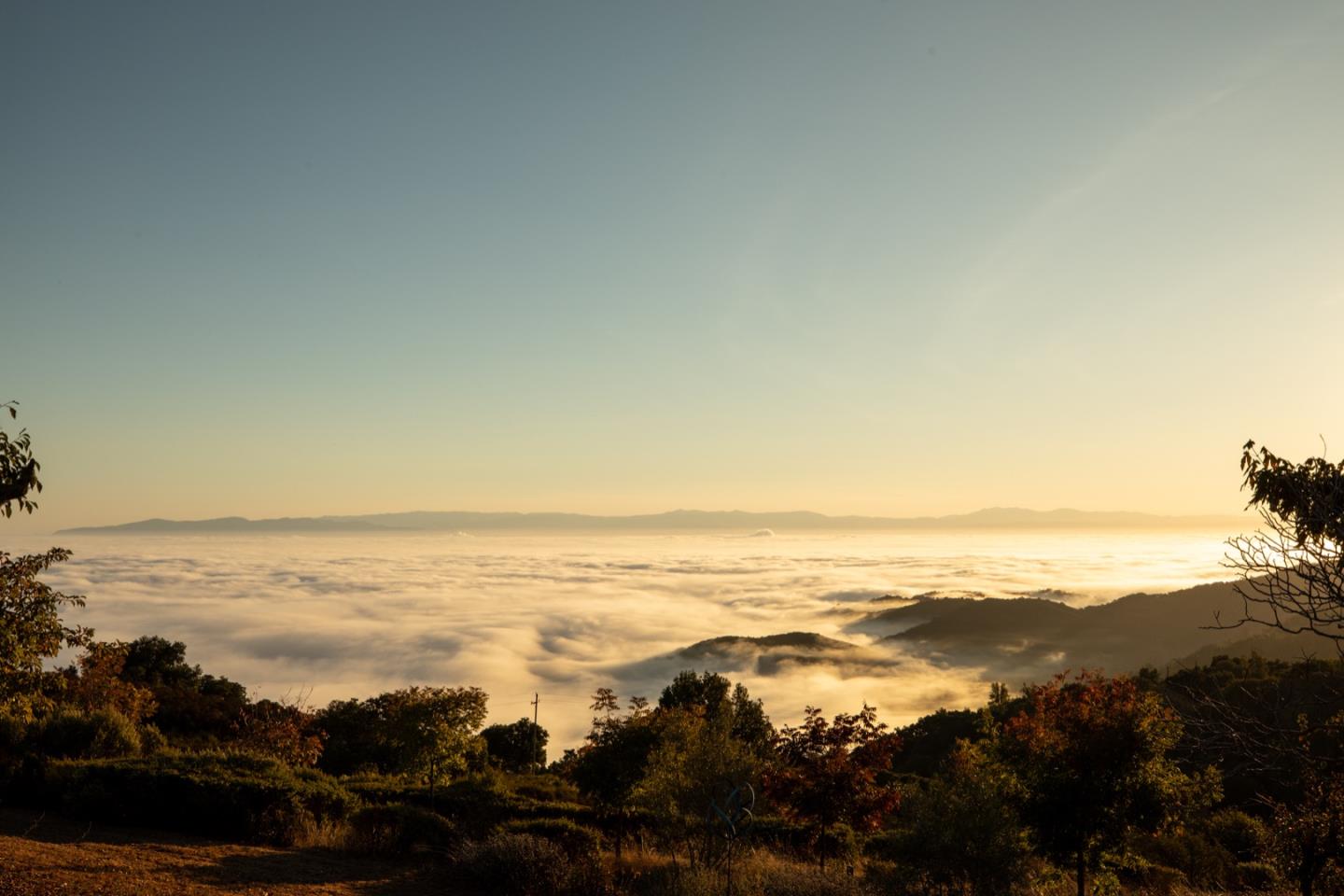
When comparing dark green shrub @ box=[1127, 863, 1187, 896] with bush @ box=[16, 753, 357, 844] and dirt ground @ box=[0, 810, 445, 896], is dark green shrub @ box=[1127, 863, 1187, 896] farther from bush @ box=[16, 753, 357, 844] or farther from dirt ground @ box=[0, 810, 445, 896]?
bush @ box=[16, 753, 357, 844]

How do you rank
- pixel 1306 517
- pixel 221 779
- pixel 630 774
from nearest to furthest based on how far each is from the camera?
pixel 1306 517, pixel 221 779, pixel 630 774

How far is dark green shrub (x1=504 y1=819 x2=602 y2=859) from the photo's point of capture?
58.7ft

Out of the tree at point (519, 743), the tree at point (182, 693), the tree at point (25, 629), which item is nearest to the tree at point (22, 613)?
the tree at point (25, 629)

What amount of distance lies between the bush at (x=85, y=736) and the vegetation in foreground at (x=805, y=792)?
67 mm

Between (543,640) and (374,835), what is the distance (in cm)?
17983

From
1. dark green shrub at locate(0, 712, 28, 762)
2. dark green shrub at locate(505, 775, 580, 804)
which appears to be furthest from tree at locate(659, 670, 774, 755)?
dark green shrub at locate(0, 712, 28, 762)

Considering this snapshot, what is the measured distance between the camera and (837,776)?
21.3 metres


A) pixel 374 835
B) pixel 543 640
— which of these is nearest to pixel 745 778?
pixel 374 835

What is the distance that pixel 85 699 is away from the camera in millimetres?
31703

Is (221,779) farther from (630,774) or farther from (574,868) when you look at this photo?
(630,774)

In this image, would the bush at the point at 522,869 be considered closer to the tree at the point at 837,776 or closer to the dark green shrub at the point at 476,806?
the dark green shrub at the point at 476,806

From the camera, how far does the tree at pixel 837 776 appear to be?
70.1 ft

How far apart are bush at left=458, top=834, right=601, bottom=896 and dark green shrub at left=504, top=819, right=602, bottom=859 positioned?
2.95 metres

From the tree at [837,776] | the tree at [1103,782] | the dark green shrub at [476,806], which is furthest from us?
the tree at [837,776]
